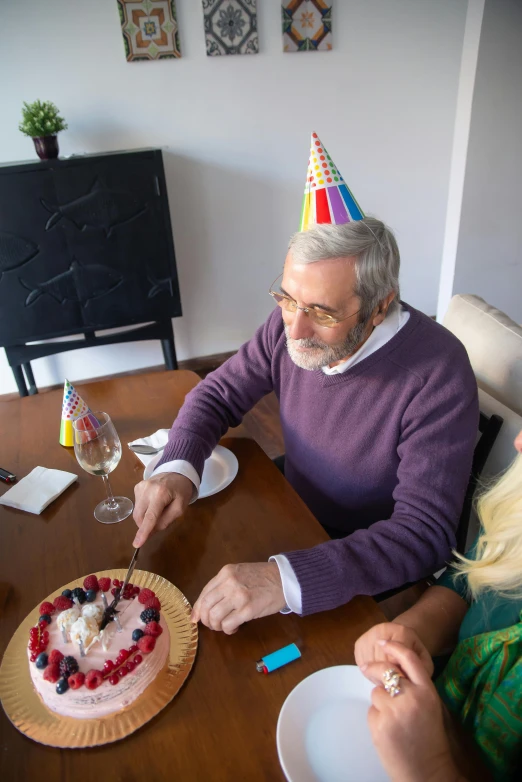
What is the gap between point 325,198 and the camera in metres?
1.06

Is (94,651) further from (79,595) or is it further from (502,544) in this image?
(502,544)

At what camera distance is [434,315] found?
11.8ft

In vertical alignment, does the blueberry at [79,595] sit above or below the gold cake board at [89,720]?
above

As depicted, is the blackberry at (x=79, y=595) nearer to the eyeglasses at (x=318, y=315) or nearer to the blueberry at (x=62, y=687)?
the blueberry at (x=62, y=687)

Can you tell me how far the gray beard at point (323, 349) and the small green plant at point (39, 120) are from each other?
5.75 feet

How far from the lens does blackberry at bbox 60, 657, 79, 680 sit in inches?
26.6

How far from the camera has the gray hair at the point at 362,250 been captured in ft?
3.25

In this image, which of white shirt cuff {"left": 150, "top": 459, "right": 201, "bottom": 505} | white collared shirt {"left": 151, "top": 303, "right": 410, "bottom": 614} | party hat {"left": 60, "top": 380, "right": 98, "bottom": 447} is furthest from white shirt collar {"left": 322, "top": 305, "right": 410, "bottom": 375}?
party hat {"left": 60, "top": 380, "right": 98, "bottom": 447}

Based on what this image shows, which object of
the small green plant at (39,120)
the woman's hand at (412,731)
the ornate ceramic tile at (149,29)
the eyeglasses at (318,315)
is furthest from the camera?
the ornate ceramic tile at (149,29)

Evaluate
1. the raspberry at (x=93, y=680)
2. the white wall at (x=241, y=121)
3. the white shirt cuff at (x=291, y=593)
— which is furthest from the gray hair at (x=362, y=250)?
the white wall at (x=241, y=121)

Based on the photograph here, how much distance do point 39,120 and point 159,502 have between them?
196 centimetres

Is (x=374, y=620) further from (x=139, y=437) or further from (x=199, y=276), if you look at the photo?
(x=199, y=276)

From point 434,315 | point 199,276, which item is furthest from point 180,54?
point 434,315

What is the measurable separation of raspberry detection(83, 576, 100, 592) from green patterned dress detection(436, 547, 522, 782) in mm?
548
